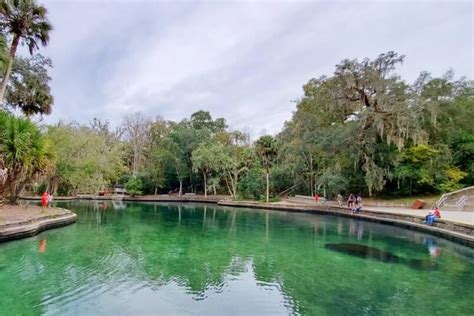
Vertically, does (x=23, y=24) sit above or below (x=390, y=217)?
above

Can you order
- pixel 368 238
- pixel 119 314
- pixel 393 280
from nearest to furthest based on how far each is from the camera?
pixel 119 314 → pixel 393 280 → pixel 368 238

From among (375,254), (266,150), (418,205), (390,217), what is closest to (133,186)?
(266,150)

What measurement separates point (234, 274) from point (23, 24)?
16054 millimetres

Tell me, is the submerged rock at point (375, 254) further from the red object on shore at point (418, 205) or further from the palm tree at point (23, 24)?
the palm tree at point (23, 24)

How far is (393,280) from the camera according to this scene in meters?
8.00

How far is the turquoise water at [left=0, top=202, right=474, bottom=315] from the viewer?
20.3 ft

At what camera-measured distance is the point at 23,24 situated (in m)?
16.1

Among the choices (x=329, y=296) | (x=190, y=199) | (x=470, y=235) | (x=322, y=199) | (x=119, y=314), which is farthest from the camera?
(x=190, y=199)

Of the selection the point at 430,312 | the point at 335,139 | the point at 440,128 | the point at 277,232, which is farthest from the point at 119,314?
the point at 440,128

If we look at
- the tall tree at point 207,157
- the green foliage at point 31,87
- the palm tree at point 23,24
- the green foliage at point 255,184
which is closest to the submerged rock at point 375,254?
the palm tree at point 23,24

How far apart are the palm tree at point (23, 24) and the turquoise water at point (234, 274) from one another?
9.74 metres

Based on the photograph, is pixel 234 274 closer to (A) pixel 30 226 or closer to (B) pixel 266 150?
(A) pixel 30 226

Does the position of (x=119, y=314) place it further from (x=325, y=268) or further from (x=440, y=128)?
(x=440, y=128)

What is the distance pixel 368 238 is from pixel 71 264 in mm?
11231
